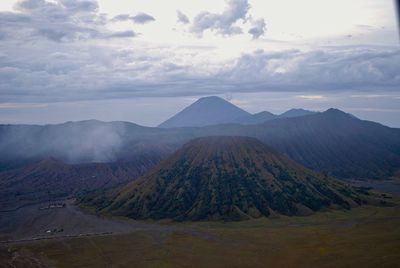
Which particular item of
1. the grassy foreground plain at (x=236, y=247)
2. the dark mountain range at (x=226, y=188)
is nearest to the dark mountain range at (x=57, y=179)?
the dark mountain range at (x=226, y=188)

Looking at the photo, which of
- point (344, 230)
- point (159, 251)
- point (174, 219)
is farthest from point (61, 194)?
point (344, 230)

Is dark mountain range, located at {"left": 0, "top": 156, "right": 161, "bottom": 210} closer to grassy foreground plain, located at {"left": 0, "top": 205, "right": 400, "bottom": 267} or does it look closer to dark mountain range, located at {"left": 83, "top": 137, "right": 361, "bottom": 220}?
dark mountain range, located at {"left": 83, "top": 137, "right": 361, "bottom": 220}

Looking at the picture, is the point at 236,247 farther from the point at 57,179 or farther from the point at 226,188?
the point at 57,179

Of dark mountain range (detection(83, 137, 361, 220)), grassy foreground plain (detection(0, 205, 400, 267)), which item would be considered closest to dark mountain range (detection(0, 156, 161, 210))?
dark mountain range (detection(83, 137, 361, 220))

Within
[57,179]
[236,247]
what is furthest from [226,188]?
[57,179]

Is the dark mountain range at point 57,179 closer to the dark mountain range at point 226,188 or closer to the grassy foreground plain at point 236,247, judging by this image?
the dark mountain range at point 226,188

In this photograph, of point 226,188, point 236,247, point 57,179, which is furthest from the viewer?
point 57,179
